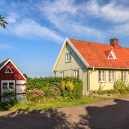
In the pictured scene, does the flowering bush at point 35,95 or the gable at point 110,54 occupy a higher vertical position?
the gable at point 110,54

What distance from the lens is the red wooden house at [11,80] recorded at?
70.5 feet

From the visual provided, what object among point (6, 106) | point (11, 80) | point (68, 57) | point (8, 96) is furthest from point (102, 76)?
point (6, 106)

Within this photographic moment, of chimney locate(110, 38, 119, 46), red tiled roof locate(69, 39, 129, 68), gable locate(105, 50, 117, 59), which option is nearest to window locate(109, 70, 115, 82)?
red tiled roof locate(69, 39, 129, 68)

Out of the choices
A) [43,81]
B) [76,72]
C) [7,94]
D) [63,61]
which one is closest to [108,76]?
[76,72]

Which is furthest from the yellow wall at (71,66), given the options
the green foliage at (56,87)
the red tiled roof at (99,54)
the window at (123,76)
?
the window at (123,76)

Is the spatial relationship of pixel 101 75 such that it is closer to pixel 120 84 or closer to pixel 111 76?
pixel 111 76

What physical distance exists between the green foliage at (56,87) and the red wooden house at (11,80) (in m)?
2.42

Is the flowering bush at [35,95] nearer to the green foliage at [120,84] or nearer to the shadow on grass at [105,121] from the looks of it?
the shadow on grass at [105,121]

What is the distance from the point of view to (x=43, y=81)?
20578mm

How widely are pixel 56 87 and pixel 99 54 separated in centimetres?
984

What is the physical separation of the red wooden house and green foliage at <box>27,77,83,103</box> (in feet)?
7.95

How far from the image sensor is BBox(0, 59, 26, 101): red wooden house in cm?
2148

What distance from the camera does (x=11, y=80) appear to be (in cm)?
2209

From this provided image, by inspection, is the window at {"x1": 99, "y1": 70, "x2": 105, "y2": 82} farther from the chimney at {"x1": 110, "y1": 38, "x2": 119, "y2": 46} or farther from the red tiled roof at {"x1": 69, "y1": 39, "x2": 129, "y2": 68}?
the chimney at {"x1": 110, "y1": 38, "x2": 119, "y2": 46}
